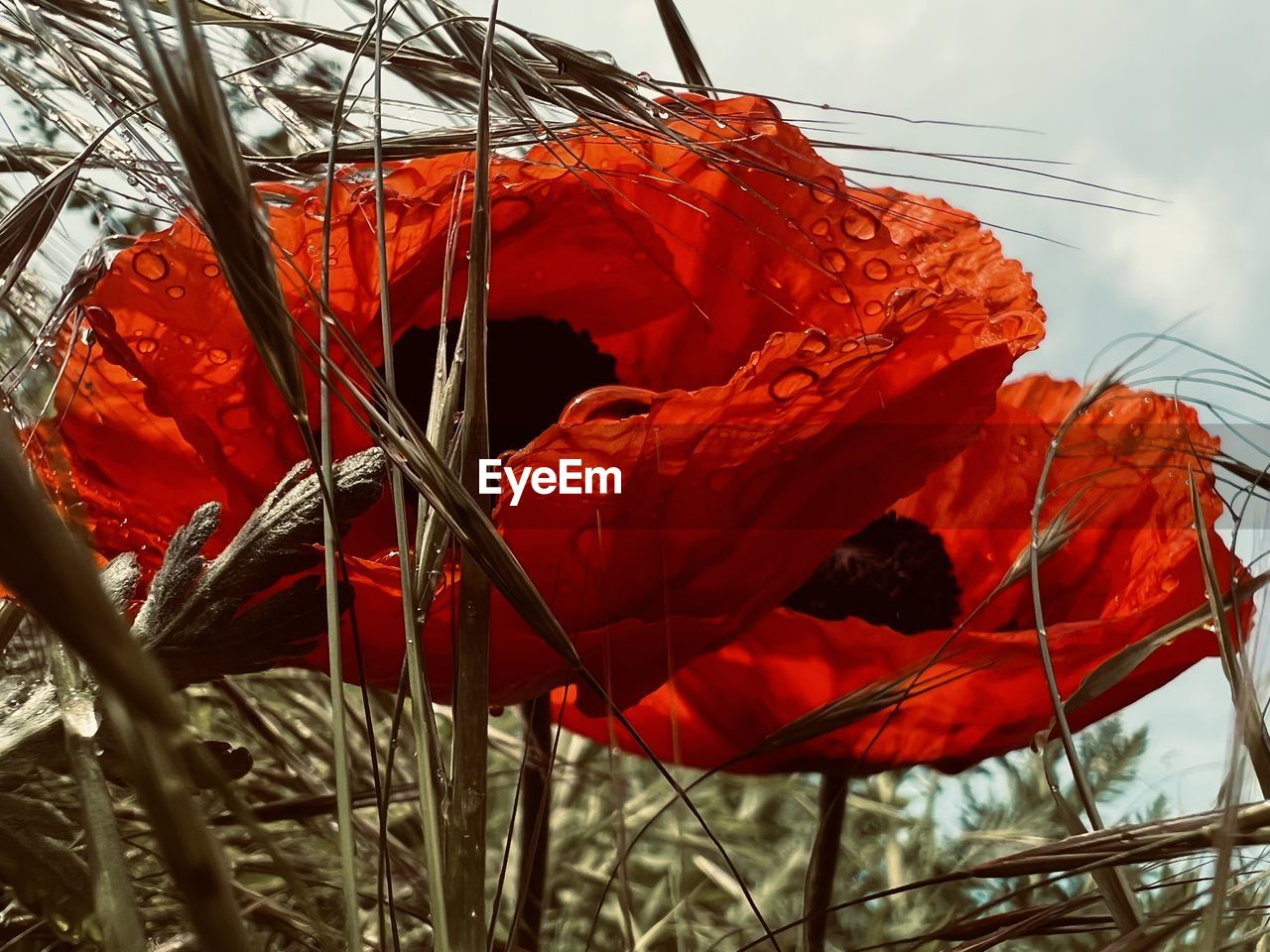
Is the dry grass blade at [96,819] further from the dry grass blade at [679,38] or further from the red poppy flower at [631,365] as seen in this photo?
the dry grass blade at [679,38]

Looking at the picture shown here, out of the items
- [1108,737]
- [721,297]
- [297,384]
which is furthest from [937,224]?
[1108,737]

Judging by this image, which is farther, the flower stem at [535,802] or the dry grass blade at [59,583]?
the flower stem at [535,802]

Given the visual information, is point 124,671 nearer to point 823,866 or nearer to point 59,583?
point 59,583

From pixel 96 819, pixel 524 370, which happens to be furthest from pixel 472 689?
pixel 524 370

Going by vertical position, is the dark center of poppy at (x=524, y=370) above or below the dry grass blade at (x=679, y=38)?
below

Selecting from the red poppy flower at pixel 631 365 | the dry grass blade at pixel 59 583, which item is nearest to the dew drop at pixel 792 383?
the red poppy flower at pixel 631 365

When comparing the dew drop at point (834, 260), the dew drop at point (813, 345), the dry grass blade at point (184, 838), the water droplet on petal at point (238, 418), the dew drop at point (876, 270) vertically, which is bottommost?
the dry grass blade at point (184, 838)

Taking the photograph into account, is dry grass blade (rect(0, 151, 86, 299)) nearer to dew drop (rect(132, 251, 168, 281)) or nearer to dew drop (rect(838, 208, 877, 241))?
dew drop (rect(132, 251, 168, 281))
